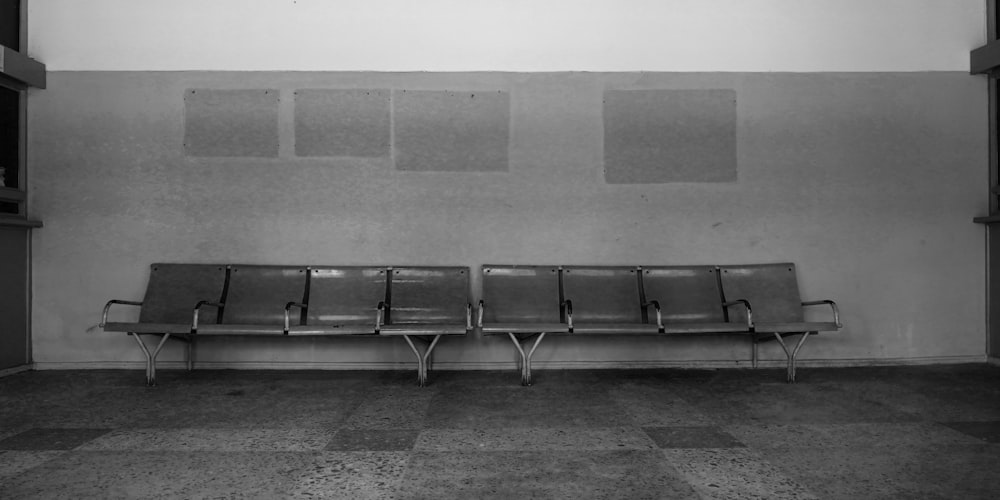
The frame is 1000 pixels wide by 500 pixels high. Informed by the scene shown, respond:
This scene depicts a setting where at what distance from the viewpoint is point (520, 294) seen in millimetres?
4258

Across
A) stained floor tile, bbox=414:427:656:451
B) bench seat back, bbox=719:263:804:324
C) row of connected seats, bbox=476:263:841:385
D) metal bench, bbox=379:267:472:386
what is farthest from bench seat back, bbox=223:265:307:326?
bench seat back, bbox=719:263:804:324

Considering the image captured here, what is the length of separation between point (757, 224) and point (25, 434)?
4917mm

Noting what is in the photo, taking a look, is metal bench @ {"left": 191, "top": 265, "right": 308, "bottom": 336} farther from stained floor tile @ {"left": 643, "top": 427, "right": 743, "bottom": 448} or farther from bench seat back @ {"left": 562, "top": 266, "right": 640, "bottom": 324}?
stained floor tile @ {"left": 643, "top": 427, "right": 743, "bottom": 448}

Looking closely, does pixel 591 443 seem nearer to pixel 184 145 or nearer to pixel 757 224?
pixel 757 224

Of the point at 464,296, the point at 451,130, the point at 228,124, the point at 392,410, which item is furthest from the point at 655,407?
the point at 228,124

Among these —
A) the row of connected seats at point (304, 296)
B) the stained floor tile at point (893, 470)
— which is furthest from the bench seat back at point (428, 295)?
the stained floor tile at point (893, 470)

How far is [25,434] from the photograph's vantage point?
2.75 m

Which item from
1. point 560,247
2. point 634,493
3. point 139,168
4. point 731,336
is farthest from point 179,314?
point 731,336

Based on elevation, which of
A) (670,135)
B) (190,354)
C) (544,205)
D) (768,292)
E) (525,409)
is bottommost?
(525,409)

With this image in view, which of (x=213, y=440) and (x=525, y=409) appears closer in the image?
(x=213, y=440)

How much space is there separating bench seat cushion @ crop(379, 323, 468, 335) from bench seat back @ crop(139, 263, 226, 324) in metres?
1.44

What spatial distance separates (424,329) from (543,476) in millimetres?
1722

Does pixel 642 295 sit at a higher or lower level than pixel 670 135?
→ lower

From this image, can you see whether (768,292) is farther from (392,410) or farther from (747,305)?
(392,410)
